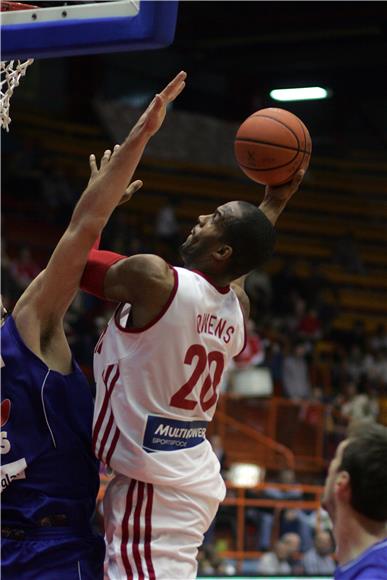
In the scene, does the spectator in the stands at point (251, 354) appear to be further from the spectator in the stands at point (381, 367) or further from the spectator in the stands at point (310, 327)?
the spectator in the stands at point (381, 367)

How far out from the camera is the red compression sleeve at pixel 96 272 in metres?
3.11

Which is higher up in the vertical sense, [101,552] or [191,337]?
[191,337]

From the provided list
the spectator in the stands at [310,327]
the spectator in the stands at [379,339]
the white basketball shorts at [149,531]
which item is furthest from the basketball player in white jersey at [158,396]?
the spectator in the stands at [379,339]

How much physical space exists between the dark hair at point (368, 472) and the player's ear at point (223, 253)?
86 centimetres

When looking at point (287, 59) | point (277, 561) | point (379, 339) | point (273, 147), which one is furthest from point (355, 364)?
point (273, 147)

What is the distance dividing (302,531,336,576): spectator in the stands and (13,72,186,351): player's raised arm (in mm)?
6763

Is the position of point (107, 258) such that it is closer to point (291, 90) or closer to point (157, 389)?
point (157, 389)

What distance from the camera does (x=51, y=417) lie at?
313cm

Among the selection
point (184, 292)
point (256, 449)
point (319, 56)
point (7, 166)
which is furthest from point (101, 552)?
point (7, 166)

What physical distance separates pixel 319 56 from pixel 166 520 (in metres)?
12.4

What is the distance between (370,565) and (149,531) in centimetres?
83

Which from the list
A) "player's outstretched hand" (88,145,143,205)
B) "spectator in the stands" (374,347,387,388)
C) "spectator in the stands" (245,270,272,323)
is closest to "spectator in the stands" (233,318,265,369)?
"spectator in the stands" (245,270,272,323)

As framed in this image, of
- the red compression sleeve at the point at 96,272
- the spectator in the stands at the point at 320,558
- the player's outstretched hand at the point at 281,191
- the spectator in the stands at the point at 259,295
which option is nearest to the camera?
the red compression sleeve at the point at 96,272

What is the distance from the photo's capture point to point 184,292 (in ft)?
10.1
